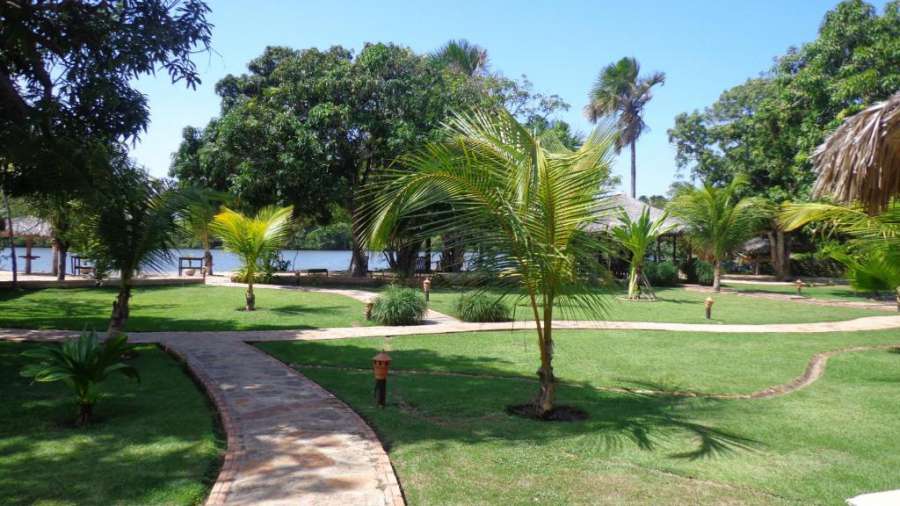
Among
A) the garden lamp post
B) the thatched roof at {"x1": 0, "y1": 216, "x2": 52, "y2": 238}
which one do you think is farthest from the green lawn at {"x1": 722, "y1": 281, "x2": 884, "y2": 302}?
the thatched roof at {"x1": 0, "y1": 216, "x2": 52, "y2": 238}

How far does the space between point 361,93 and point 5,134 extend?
17.0 m

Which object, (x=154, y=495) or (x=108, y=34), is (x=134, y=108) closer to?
(x=108, y=34)

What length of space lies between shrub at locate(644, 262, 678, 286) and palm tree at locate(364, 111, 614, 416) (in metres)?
22.4

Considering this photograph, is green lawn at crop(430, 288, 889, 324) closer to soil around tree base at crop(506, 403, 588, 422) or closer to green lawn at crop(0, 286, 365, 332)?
green lawn at crop(0, 286, 365, 332)

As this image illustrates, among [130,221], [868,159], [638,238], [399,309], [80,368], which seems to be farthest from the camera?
[638,238]

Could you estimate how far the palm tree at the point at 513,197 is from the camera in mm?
5867

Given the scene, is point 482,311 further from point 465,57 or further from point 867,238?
point 465,57

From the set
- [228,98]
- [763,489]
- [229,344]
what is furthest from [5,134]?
[228,98]

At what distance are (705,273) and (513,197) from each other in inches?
1017

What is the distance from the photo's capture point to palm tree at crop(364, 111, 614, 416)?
5.87 metres

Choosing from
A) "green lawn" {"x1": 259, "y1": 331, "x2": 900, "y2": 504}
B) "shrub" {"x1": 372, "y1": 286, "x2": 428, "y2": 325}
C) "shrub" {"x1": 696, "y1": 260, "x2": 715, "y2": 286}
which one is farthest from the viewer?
"shrub" {"x1": 696, "y1": 260, "x2": 715, "y2": 286}

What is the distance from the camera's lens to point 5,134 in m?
8.05

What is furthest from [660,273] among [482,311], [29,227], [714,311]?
[29,227]

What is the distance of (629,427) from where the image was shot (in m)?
6.17
